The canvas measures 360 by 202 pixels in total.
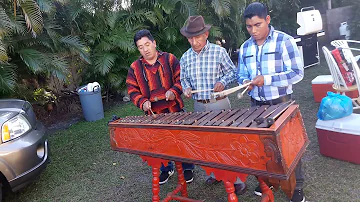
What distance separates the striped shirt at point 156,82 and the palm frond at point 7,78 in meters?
3.17

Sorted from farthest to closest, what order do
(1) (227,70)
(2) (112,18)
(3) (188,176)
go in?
(2) (112,18), (3) (188,176), (1) (227,70)

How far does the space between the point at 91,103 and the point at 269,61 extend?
4.51 m

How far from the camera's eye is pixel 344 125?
3.33 metres

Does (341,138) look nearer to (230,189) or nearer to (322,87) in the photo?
(230,189)

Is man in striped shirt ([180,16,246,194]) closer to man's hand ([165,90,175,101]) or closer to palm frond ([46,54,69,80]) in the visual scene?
man's hand ([165,90,175,101])

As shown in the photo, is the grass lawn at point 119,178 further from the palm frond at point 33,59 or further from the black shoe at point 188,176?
the palm frond at point 33,59

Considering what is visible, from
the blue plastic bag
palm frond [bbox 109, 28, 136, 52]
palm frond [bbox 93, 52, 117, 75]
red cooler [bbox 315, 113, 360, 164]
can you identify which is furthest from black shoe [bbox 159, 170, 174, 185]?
palm frond [bbox 109, 28, 136, 52]

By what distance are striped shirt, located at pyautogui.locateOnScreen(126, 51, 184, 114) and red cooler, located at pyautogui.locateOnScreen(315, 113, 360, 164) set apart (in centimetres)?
172

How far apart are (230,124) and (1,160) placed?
2488 mm

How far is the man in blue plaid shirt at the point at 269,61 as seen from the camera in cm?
253

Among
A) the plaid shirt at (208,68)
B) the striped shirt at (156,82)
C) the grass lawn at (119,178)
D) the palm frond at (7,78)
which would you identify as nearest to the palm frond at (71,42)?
the palm frond at (7,78)

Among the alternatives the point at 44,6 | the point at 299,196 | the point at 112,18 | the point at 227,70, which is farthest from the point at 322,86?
the point at 44,6

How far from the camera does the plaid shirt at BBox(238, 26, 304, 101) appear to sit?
2588 mm

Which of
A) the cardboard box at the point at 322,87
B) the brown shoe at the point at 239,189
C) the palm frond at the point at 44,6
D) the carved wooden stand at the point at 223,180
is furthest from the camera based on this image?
the palm frond at the point at 44,6
